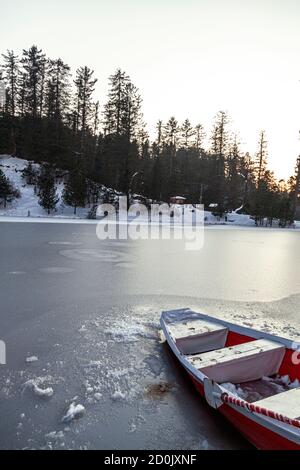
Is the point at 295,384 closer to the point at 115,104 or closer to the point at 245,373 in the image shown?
the point at 245,373

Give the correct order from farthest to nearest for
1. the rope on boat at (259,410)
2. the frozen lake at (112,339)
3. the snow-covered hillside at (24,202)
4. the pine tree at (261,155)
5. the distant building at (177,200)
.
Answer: the pine tree at (261,155), the distant building at (177,200), the snow-covered hillside at (24,202), the frozen lake at (112,339), the rope on boat at (259,410)

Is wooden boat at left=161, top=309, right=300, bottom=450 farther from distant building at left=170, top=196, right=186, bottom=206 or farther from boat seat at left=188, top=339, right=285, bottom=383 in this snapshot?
distant building at left=170, top=196, right=186, bottom=206

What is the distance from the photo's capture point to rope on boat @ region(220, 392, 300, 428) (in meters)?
2.70

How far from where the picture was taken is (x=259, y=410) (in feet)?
9.48

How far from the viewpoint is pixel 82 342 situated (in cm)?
513

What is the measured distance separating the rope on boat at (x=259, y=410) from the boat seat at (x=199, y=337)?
1.63m

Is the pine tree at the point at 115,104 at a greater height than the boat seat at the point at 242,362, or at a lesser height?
greater

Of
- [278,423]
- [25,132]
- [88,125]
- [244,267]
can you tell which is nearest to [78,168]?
[25,132]

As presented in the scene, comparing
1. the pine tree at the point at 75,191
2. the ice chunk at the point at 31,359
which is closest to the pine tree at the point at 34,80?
the pine tree at the point at 75,191

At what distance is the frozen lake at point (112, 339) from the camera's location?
3242 mm

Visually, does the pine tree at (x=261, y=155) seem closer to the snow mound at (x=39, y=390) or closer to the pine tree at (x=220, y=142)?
the pine tree at (x=220, y=142)

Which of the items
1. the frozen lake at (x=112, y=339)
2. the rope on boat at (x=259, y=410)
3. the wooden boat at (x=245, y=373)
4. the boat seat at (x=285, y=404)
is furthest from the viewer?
the frozen lake at (x=112, y=339)

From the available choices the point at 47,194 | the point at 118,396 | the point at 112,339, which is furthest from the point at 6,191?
the point at 118,396

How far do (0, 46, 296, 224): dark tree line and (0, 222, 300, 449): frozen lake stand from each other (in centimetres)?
2432
